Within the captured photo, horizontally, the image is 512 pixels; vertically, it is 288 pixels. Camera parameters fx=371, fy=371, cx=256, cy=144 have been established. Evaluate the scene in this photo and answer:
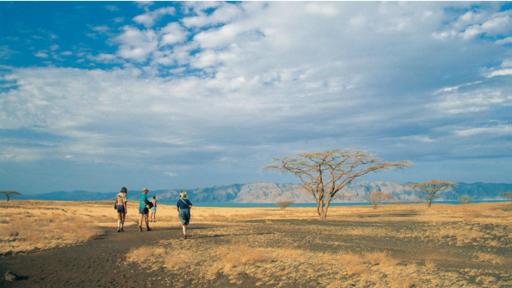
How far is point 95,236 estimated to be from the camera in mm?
22891

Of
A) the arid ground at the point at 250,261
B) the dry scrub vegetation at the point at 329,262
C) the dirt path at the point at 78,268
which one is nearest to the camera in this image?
the dry scrub vegetation at the point at 329,262

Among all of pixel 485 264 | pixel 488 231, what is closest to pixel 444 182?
pixel 488 231

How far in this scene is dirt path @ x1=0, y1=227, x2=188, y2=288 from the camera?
42.4 feet

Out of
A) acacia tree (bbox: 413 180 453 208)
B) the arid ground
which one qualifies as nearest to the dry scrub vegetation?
the arid ground

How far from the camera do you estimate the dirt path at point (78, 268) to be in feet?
42.4

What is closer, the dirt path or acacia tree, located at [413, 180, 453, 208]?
the dirt path

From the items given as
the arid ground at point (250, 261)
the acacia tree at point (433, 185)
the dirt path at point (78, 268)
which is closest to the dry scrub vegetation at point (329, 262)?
the arid ground at point (250, 261)

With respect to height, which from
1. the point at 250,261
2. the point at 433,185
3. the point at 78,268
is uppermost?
the point at 433,185

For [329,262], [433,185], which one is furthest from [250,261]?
[433,185]

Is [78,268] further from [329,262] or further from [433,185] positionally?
[433,185]

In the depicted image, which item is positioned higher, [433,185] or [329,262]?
[433,185]

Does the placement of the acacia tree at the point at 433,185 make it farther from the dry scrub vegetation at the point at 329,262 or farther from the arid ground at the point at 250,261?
the dry scrub vegetation at the point at 329,262

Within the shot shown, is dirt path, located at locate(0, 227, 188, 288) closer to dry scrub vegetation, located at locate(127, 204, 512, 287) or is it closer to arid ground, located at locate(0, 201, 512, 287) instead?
arid ground, located at locate(0, 201, 512, 287)

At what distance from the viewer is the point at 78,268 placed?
14688mm
